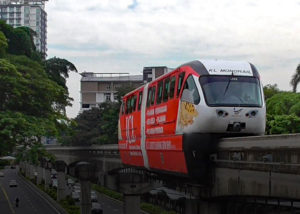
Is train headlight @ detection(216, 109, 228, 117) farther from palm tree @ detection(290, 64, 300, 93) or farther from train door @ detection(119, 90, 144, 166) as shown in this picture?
palm tree @ detection(290, 64, 300, 93)

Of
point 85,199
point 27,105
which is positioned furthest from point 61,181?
point 27,105

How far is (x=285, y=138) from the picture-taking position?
11.6m

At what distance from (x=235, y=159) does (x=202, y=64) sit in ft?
11.3

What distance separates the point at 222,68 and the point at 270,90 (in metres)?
46.4

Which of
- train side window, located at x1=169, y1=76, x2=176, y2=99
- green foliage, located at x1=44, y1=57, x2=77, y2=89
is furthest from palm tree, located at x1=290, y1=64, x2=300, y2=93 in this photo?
train side window, located at x1=169, y1=76, x2=176, y2=99

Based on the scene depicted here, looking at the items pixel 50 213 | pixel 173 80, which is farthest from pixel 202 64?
pixel 50 213

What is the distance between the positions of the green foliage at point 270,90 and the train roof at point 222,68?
43580mm

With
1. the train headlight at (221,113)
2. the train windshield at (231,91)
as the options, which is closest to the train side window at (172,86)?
the train windshield at (231,91)

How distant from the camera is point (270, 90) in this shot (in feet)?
201

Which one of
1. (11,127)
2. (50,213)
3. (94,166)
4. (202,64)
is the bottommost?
(50,213)

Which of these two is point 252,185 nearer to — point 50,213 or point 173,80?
point 173,80

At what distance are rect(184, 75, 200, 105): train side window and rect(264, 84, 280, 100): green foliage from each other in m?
44.1

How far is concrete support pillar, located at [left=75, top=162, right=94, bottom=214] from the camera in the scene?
39281 millimetres

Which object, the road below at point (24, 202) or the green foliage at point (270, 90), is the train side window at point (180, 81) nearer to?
the road below at point (24, 202)
